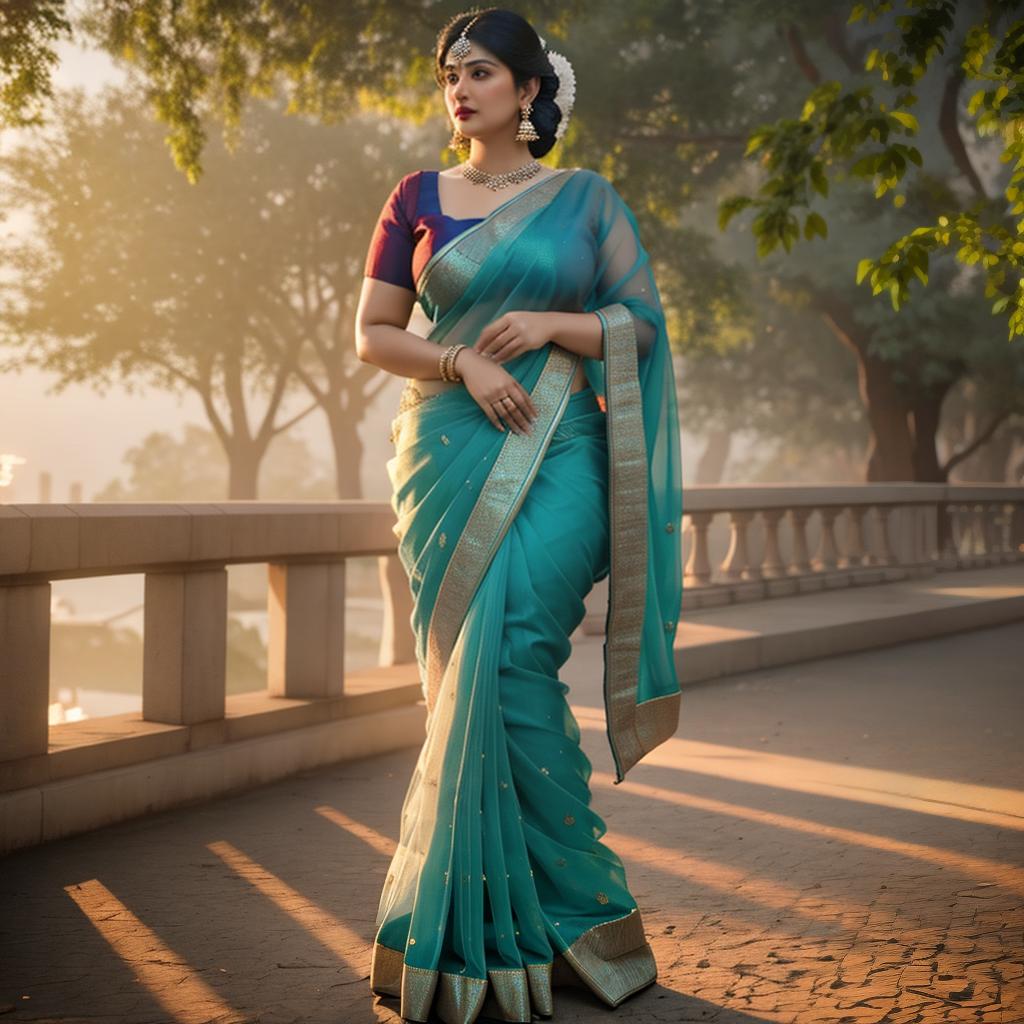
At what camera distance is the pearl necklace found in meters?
3.34

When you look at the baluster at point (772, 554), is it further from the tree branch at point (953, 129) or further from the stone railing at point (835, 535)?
the tree branch at point (953, 129)

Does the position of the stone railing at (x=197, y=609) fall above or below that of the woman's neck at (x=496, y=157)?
below

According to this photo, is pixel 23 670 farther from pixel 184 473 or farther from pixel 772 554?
pixel 184 473

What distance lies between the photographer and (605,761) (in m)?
5.76

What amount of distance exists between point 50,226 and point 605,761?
2579 cm

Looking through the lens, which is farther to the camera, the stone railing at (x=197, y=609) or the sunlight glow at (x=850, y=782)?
the sunlight glow at (x=850, y=782)

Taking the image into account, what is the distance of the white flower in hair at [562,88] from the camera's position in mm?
3422

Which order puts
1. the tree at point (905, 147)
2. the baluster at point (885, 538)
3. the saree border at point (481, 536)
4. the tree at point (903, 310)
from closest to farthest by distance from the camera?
the saree border at point (481, 536), the tree at point (905, 147), the baluster at point (885, 538), the tree at point (903, 310)

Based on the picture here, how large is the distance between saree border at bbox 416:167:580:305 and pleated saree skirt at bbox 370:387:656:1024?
1.56ft

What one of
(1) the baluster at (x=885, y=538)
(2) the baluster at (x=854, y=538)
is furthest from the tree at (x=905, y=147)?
(1) the baluster at (x=885, y=538)

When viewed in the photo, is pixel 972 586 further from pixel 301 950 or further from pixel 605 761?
pixel 301 950

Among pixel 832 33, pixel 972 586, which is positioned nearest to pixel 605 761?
pixel 972 586

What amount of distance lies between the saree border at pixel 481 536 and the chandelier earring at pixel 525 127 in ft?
2.29

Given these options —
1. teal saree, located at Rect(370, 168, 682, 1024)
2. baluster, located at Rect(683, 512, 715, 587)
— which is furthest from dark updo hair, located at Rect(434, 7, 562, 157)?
baluster, located at Rect(683, 512, 715, 587)
